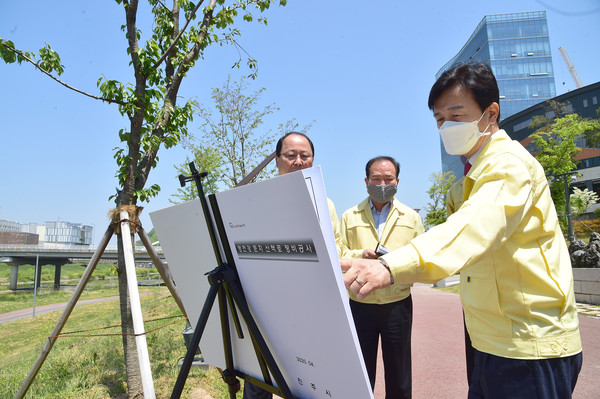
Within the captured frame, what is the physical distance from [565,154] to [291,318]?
85.4 feet

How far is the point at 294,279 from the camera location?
1301 mm

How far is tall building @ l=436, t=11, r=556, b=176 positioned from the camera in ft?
273

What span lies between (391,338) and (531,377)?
1769mm

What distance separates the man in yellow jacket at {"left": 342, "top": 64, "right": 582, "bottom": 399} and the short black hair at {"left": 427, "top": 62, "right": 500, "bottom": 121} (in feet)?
0.59

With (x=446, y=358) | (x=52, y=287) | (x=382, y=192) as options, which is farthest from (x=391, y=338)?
(x=52, y=287)

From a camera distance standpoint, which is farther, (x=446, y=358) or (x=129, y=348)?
(x=446, y=358)

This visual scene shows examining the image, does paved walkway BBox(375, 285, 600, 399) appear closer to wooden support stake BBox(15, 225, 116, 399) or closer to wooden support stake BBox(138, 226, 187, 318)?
wooden support stake BBox(138, 226, 187, 318)

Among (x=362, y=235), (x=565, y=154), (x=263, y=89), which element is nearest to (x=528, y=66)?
(x=565, y=154)

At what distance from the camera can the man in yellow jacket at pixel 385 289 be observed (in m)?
2.98

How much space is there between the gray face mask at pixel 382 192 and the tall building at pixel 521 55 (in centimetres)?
8695

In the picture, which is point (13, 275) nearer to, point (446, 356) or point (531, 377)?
point (446, 356)

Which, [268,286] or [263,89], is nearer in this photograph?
[268,286]

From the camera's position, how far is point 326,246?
3.65ft

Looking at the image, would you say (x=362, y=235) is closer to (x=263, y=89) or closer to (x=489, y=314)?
(x=489, y=314)
